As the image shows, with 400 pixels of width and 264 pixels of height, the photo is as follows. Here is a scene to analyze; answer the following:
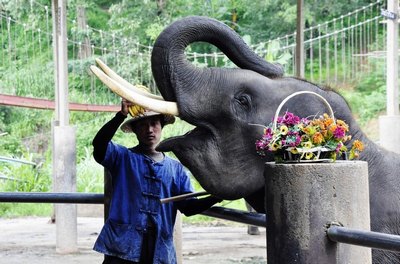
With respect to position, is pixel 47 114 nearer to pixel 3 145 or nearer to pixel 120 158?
pixel 3 145

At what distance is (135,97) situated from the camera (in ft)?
12.1

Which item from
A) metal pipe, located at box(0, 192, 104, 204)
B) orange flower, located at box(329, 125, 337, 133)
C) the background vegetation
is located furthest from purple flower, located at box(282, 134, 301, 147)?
the background vegetation

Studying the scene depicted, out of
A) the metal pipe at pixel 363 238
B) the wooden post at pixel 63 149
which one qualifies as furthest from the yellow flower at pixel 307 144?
the wooden post at pixel 63 149

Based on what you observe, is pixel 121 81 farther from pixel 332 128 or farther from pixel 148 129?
pixel 332 128

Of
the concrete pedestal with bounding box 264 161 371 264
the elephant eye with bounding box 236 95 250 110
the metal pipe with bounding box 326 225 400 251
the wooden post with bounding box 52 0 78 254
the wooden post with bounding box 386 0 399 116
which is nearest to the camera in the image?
the metal pipe with bounding box 326 225 400 251

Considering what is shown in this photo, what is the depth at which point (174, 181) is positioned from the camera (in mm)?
4098

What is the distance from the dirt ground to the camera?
28.3 feet

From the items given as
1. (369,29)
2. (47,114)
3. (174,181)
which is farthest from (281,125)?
(369,29)

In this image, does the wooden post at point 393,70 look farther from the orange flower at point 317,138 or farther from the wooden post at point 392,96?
the orange flower at point 317,138

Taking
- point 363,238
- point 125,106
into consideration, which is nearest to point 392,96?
point 125,106

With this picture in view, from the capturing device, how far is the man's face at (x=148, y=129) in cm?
396

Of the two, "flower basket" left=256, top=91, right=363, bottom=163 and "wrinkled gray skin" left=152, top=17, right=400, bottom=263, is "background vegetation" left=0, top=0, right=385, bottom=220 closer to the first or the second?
"wrinkled gray skin" left=152, top=17, right=400, bottom=263

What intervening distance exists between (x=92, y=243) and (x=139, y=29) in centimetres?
1123

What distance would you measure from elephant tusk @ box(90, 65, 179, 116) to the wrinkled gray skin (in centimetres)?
6
